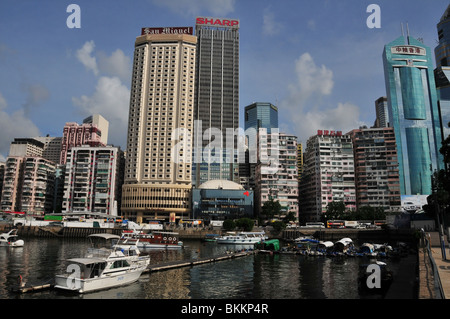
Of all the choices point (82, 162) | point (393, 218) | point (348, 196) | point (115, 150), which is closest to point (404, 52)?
point (348, 196)

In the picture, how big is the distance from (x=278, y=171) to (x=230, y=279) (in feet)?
397

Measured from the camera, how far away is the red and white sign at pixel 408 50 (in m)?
198

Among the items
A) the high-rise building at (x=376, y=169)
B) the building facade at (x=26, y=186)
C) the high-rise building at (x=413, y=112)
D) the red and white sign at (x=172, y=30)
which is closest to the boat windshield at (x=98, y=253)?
the building facade at (x=26, y=186)

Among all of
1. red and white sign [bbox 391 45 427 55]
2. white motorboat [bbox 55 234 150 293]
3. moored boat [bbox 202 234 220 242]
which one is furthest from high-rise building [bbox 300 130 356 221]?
white motorboat [bbox 55 234 150 293]

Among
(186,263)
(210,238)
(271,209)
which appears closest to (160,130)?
(271,209)

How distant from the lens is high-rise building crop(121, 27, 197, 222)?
504 feet

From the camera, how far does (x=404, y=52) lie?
197625 millimetres

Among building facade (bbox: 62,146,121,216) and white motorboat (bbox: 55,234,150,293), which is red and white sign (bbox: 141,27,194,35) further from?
white motorboat (bbox: 55,234,150,293)

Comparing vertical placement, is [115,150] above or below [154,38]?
below

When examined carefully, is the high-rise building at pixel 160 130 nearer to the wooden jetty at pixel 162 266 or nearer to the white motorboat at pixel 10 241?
the white motorboat at pixel 10 241

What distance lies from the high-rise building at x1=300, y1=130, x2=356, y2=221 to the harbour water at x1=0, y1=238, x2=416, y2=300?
10142 cm

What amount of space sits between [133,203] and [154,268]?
113048 mm

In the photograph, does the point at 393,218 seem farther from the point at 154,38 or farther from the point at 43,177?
the point at 43,177

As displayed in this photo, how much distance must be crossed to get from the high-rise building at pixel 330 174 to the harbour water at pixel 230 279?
101m
